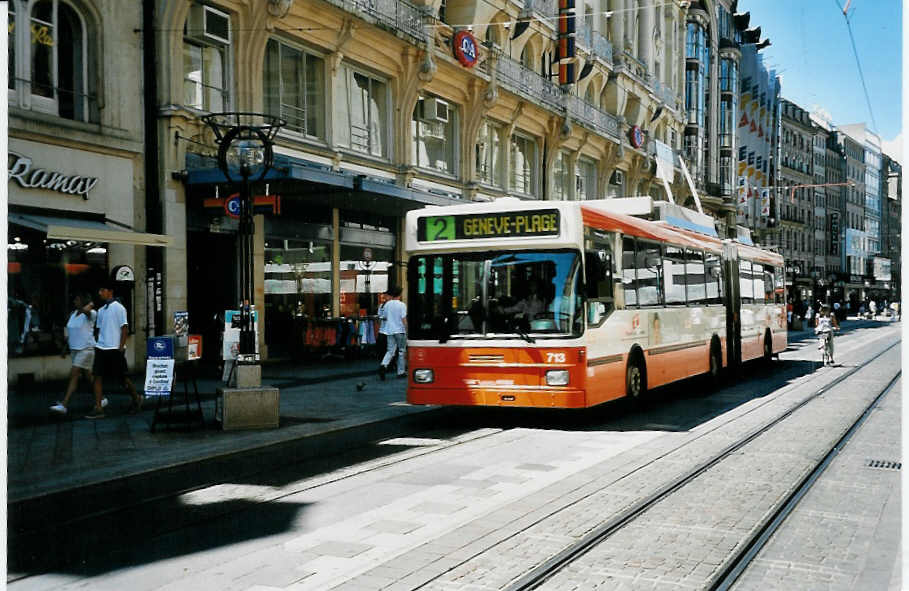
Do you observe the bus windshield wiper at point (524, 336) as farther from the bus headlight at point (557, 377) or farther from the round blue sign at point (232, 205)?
the round blue sign at point (232, 205)

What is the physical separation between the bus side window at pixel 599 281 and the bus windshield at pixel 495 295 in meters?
0.19

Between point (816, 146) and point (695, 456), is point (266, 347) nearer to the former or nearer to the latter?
point (695, 456)

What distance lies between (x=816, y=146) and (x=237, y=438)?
292ft

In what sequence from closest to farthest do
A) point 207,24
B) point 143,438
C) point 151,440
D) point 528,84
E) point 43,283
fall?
point 151,440
point 143,438
point 43,283
point 207,24
point 528,84

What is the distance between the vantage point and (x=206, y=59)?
65.9ft

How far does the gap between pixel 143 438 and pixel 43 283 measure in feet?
22.6

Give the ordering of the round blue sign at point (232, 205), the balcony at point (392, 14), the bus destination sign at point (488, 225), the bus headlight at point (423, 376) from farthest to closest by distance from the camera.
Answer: the balcony at point (392, 14) → the round blue sign at point (232, 205) → the bus headlight at point (423, 376) → the bus destination sign at point (488, 225)

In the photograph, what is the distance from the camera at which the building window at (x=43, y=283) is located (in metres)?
15.8

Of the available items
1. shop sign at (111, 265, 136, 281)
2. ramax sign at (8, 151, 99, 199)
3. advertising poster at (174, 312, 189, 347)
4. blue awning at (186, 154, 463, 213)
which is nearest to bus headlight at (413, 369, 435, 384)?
advertising poster at (174, 312, 189, 347)

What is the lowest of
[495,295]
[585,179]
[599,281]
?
[495,295]

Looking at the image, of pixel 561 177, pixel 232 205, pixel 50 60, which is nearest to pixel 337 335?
pixel 232 205

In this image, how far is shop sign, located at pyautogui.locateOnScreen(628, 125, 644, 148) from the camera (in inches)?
1729

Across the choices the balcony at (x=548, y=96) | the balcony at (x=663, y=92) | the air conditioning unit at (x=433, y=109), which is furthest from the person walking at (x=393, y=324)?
the balcony at (x=663, y=92)

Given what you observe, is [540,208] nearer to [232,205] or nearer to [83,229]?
[83,229]
